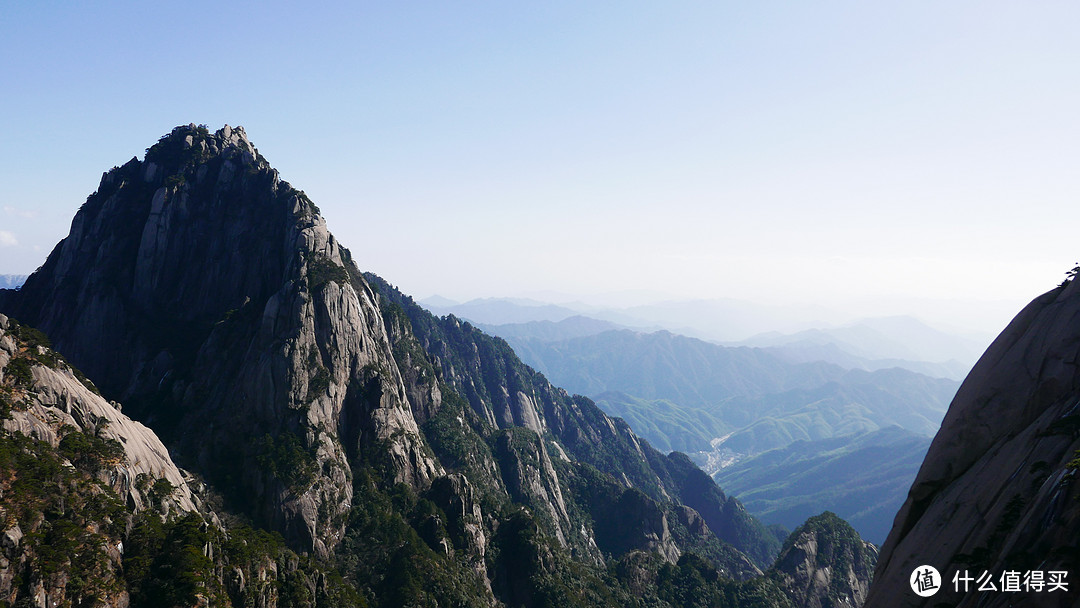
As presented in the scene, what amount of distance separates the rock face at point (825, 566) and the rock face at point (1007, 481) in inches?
5988

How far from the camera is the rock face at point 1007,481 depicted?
93.4 ft

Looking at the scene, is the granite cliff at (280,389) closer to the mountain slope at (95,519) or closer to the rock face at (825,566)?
the mountain slope at (95,519)

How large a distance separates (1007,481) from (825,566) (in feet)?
571

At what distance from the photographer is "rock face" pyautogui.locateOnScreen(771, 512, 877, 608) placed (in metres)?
170

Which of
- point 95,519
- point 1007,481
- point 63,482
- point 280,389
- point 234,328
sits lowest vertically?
point 95,519

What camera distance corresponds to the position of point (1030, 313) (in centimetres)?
4412

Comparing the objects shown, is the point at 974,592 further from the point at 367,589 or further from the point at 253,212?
the point at 253,212

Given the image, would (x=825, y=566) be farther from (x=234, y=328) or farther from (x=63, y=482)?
(x=63, y=482)

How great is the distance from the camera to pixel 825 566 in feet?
586

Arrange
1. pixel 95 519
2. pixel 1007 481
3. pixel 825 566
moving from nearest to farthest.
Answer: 1. pixel 1007 481
2. pixel 95 519
3. pixel 825 566

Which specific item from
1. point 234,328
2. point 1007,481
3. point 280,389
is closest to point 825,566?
point 280,389

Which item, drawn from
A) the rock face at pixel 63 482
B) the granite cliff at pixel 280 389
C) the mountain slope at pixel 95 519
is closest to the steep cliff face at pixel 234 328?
the granite cliff at pixel 280 389

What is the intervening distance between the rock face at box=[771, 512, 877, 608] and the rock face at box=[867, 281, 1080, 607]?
499 ft

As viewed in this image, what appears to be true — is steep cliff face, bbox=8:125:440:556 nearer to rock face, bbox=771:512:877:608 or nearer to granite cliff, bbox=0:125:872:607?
granite cliff, bbox=0:125:872:607
